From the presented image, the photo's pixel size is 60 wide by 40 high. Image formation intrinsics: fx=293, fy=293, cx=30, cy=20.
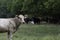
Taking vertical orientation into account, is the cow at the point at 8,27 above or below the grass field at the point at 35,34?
above

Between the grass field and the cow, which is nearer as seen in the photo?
the cow

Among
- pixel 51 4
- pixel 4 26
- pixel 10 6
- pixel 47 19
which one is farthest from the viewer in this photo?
pixel 47 19

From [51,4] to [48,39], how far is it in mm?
11603

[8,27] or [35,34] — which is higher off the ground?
[8,27]

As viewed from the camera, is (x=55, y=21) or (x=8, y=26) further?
(x=55, y=21)

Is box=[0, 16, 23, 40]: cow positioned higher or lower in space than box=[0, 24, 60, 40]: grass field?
higher

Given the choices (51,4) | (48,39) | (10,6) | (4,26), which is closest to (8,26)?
(4,26)

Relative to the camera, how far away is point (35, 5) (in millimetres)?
33781

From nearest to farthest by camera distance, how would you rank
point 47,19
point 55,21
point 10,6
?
point 10,6 < point 55,21 < point 47,19

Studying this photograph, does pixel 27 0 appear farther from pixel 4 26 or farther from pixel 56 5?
pixel 4 26

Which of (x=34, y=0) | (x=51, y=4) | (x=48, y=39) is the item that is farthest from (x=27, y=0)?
(x=48, y=39)

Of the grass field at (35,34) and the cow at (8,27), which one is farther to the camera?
the grass field at (35,34)

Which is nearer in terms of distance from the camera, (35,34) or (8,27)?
(8,27)

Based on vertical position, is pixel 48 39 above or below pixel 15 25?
below
